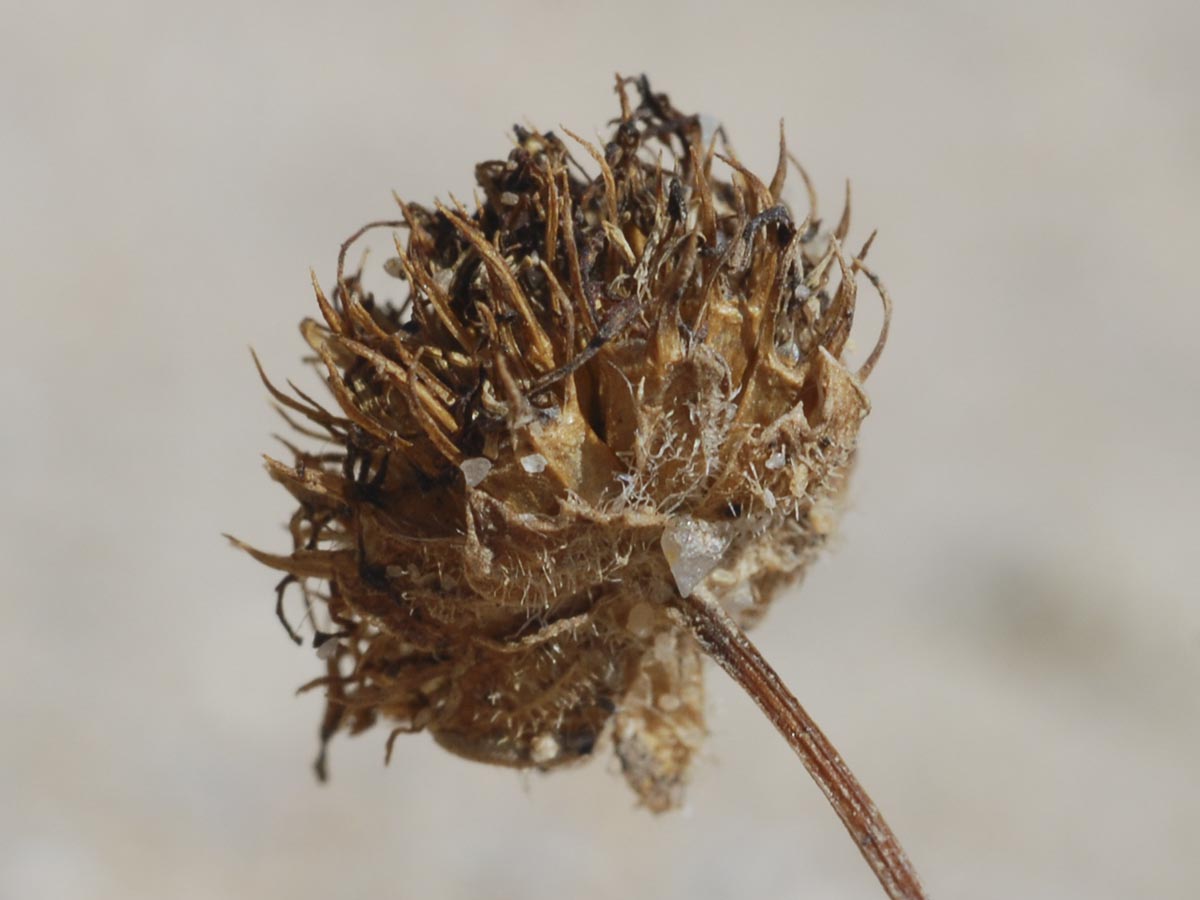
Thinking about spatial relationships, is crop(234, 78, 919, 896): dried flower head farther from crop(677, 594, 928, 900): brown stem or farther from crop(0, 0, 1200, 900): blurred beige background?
crop(0, 0, 1200, 900): blurred beige background

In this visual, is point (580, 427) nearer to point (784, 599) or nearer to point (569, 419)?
point (569, 419)

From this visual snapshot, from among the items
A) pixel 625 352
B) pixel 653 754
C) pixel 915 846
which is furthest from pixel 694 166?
pixel 915 846

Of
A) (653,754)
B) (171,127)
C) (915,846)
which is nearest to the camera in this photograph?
(653,754)

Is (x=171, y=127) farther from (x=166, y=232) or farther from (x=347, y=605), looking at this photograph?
(x=347, y=605)

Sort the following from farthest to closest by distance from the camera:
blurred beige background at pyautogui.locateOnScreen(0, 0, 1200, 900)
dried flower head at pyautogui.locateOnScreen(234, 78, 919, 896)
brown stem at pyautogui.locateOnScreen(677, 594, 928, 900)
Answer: blurred beige background at pyautogui.locateOnScreen(0, 0, 1200, 900) → dried flower head at pyautogui.locateOnScreen(234, 78, 919, 896) → brown stem at pyautogui.locateOnScreen(677, 594, 928, 900)

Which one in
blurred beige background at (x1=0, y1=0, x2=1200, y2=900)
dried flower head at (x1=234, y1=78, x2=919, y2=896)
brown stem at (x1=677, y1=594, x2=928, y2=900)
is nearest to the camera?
brown stem at (x1=677, y1=594, x2=928, y2=900)

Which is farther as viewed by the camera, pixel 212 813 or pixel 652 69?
pixel 652 69

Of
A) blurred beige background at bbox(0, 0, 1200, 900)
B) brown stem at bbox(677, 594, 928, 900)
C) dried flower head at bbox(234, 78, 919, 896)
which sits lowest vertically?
brown stem at bbox(677, 594, 928, 900)

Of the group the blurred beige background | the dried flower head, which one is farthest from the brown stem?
the blurred beige background

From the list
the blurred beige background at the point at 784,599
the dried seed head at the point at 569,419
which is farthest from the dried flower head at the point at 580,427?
the blurred beige background at the point at 784,599
